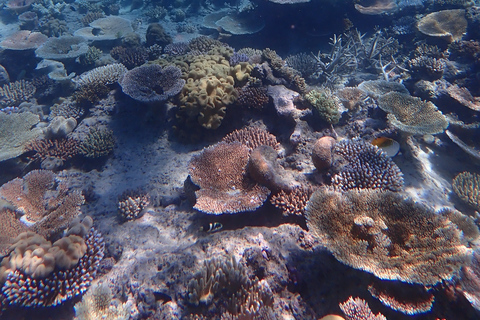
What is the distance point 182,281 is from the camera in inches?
121

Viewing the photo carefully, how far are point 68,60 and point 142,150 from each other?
5.86m

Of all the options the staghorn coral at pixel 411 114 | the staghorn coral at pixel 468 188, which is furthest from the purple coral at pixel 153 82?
the staghorn coral at pixel 468 188

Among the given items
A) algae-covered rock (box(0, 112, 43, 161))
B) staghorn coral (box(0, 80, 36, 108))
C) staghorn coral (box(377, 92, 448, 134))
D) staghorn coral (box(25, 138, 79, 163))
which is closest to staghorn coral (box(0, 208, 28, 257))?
staghorn coral (box(25, 138, 79, 163))

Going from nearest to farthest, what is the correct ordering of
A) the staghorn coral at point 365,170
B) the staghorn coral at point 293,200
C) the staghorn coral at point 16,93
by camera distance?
the staghorn coral at point 293,200 → the staghorn coral at point 365,170 → the staghorn coral at point 16,93

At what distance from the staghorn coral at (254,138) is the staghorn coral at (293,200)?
4.48ft

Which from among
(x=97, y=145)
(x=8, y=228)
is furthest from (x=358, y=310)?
(x=97, y=145)

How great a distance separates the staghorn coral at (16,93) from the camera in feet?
26.6

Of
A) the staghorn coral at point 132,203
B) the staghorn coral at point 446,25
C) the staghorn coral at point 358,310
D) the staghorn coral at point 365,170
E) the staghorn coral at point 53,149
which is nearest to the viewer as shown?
the staghorn coral at point 358,310

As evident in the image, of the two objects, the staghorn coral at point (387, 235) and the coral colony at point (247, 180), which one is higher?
the staghorn coral at point (387, 235)

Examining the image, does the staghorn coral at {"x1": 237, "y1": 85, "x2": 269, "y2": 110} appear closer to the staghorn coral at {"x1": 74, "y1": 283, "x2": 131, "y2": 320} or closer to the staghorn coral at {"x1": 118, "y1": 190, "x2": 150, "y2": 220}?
the staghorn coral at {"x1": 118, "y1": 190, "x2": 150, "y2": 220}

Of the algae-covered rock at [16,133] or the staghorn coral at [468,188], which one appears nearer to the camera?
the staghorn coral at [468,188]

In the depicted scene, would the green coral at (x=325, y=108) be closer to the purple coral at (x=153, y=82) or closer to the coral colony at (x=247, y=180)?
the coral colony at (x=247, y=180)

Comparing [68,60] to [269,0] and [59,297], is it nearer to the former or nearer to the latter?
[269,0]

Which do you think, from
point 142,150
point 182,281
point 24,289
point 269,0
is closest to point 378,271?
point 182,281
